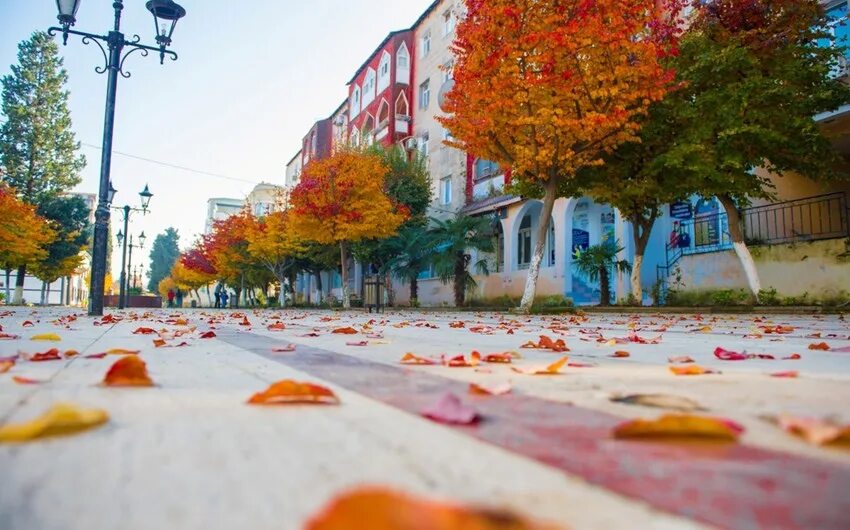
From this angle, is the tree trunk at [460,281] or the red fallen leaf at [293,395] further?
the tree trunk at [460,281]

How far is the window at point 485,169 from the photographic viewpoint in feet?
66.8

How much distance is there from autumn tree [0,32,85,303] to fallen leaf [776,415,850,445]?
1596 inches

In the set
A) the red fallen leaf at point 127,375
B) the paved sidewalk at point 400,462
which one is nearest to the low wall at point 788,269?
the paved sidewalk at point 400,462

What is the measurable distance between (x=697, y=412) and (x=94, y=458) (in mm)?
1015

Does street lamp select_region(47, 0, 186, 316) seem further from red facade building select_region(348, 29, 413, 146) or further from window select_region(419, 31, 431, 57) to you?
window select_region(419, 31, 431, 57)

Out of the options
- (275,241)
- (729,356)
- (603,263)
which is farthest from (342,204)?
(729,356)

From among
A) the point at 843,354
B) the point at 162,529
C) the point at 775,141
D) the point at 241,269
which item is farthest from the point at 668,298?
the point at 241,269

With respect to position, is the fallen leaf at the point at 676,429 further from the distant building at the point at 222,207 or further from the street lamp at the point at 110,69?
the distant building at the point at 222,207

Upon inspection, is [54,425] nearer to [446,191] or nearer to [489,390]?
[489,390]

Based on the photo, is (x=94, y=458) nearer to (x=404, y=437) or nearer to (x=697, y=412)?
(x=404, y=437)

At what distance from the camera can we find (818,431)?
84 cm

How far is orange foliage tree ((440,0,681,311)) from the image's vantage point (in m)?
9.52

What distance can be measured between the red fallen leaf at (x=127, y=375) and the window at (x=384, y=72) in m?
27.0

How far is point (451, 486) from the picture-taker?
61 cm
